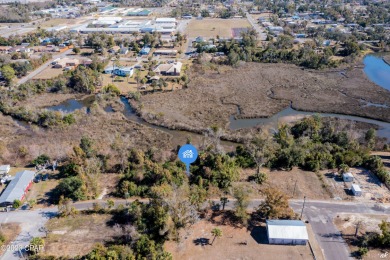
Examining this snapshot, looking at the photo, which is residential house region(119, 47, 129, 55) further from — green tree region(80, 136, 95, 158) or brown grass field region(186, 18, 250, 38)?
green tree region(80, 136, 95, 158)

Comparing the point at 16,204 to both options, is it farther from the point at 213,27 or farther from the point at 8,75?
the point at 213,27

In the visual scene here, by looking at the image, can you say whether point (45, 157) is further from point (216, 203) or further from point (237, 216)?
point (237, 216)

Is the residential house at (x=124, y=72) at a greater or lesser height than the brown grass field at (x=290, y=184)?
greater

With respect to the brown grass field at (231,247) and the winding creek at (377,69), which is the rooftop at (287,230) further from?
the winding creek at (377,69)

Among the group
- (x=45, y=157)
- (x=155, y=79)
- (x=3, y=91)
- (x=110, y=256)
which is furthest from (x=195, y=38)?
(x=110, y=256)

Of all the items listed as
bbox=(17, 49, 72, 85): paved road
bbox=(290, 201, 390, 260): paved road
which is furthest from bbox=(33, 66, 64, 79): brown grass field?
bbox=(290, 201, 390, 260): paved road

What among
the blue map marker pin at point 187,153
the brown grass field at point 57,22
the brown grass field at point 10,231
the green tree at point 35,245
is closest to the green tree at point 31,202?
the brown grass field at point 10,231

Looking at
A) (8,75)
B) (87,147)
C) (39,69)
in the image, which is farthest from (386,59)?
(8,75)
